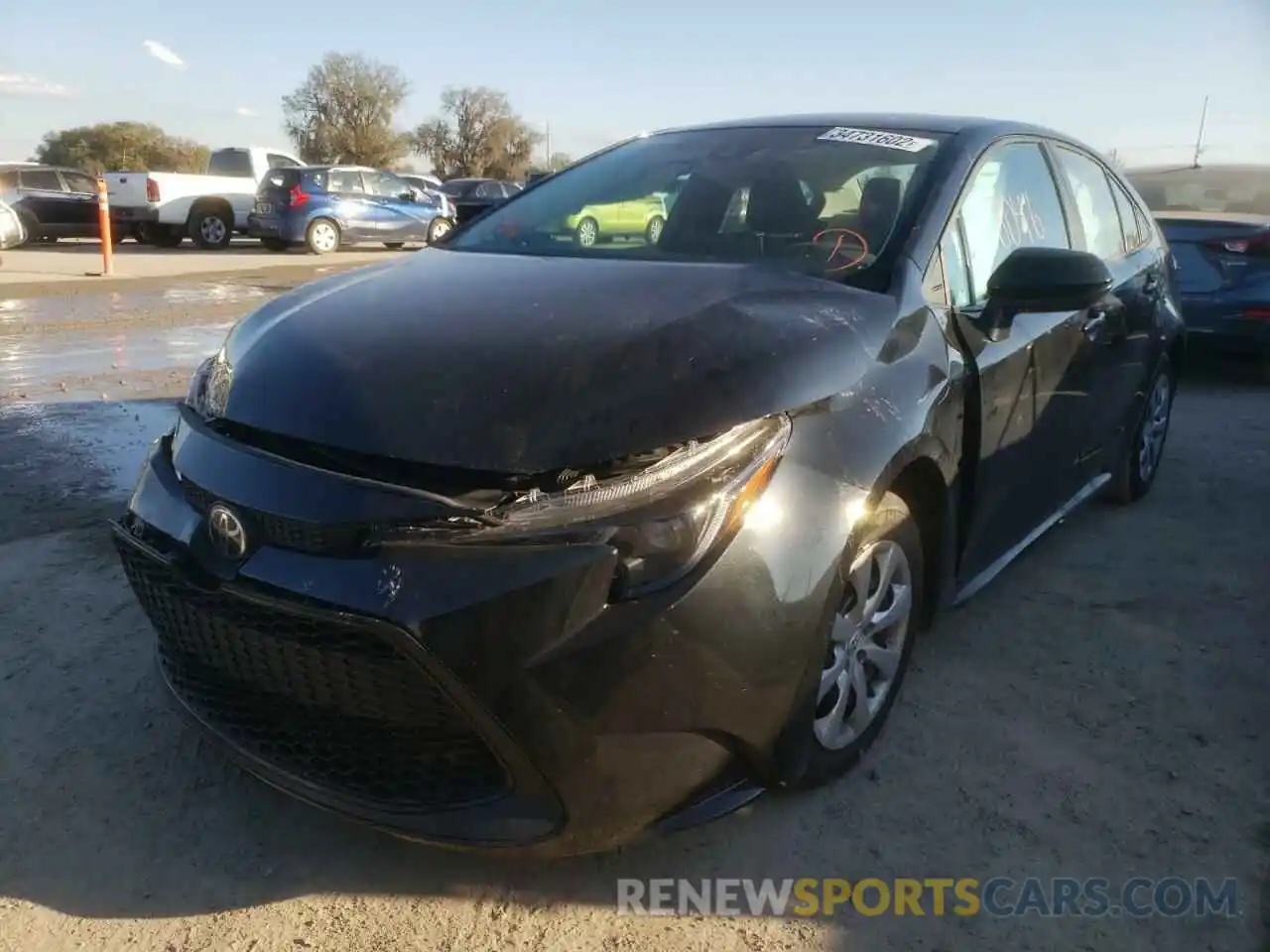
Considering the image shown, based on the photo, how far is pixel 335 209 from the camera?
18.4 metres

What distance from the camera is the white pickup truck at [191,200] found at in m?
18.4

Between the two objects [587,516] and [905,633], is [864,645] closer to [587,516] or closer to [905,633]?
[905,633]

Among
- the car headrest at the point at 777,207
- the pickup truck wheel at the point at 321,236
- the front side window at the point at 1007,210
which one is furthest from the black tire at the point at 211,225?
the front side window at the point at 1007,210

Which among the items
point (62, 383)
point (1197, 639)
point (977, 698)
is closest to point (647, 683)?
point (977, 698)

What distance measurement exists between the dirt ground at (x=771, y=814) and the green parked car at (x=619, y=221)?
1.59m

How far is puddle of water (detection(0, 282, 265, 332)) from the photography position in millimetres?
9945

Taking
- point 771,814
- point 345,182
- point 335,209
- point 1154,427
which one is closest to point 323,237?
point 335,209

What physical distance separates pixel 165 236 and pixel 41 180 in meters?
2.26

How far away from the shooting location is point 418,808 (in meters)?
1.99

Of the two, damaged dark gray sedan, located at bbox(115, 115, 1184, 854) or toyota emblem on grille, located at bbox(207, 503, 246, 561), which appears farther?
toyota emblem on grille, located at bbox(207, 503, 246, 561)

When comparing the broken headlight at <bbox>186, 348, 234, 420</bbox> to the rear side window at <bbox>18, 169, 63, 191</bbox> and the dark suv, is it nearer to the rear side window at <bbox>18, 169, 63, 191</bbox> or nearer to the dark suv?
the dark suv

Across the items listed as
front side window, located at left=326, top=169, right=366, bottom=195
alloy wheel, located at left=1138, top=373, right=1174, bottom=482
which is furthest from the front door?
front side window, located at left=326, top=169, right=366, bottom=195

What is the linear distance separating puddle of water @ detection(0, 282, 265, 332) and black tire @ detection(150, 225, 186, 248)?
7027mm

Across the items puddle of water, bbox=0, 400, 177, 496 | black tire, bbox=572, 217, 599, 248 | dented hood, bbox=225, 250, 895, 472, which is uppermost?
black tire, bbox=572, 217, 599, 248
